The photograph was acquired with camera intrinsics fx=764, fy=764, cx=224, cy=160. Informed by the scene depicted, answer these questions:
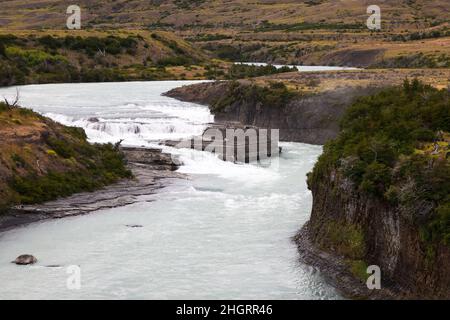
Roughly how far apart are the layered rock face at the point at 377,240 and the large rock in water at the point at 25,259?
10.5 metres

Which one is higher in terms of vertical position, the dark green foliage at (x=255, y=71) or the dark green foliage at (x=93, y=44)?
the dark green foliage at (x=93, y=44)

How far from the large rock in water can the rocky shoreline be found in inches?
191

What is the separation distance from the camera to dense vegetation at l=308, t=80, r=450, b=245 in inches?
904

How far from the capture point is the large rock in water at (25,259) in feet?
90.9

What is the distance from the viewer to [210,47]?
140625mm

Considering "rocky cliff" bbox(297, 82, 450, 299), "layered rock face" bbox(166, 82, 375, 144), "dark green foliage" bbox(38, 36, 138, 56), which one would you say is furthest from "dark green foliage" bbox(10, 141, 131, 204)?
"dark green foliage" bbox(38, 36, 138, 56)

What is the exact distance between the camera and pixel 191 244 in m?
29.8

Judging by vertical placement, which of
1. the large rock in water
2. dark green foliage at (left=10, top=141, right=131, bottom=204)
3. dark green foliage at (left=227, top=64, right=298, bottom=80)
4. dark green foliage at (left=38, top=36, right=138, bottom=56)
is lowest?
the large rock in water

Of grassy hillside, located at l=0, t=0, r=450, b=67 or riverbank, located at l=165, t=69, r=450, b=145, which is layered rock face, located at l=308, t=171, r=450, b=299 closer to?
riverbank, located at l=165, t=69, r=450, b=145

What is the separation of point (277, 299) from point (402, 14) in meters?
144

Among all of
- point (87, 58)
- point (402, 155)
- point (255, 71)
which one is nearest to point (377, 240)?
point (402, 155)

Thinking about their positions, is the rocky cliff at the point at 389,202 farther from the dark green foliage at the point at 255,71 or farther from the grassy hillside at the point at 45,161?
the dark green foliage at the point at 255,71

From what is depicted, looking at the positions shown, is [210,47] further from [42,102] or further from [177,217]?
[177,217]

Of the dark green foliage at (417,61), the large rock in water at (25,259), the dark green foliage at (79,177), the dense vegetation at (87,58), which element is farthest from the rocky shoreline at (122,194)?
the dark green foliage at (417,61)
